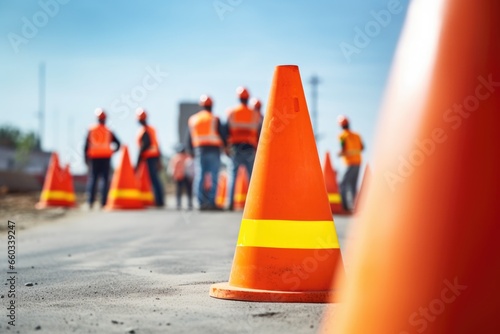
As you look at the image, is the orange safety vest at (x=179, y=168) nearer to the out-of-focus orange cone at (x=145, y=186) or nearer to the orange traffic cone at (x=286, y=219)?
the out-of-focus orange cone at (x=145, y=186)

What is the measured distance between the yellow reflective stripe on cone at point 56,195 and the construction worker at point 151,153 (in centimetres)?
186

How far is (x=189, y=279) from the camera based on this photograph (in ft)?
19.5

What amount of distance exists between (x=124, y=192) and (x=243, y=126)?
9.53 feet

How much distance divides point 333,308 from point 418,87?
1.56 m

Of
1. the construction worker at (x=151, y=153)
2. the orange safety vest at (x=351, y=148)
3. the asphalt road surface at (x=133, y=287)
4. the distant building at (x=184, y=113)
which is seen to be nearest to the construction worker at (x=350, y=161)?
the orange safety vest at (x=351, y=148)

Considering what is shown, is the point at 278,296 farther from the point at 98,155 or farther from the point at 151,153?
the point at 151,153

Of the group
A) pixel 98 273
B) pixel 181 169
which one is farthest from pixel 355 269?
pixel 181 169

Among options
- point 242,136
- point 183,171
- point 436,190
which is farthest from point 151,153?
point 436,190

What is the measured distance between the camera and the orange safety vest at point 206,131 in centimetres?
1646

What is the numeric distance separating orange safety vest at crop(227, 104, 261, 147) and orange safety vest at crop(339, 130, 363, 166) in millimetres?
2844

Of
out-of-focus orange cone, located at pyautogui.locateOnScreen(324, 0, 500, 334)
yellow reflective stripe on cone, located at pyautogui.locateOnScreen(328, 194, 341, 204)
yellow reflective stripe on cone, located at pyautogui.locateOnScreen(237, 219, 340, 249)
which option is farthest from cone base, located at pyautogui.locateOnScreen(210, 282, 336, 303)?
yellow reflective stripe on cone, located at pyautogui.locateOnScreen(328, 194, 341, 204)

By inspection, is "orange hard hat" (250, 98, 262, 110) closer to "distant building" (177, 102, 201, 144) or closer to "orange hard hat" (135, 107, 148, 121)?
"orange hard hat" (135, 107, 148, 121)

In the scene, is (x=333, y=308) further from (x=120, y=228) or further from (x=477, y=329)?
(x=120, y=228)

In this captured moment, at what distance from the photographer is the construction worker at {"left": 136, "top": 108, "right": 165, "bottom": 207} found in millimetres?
19312
